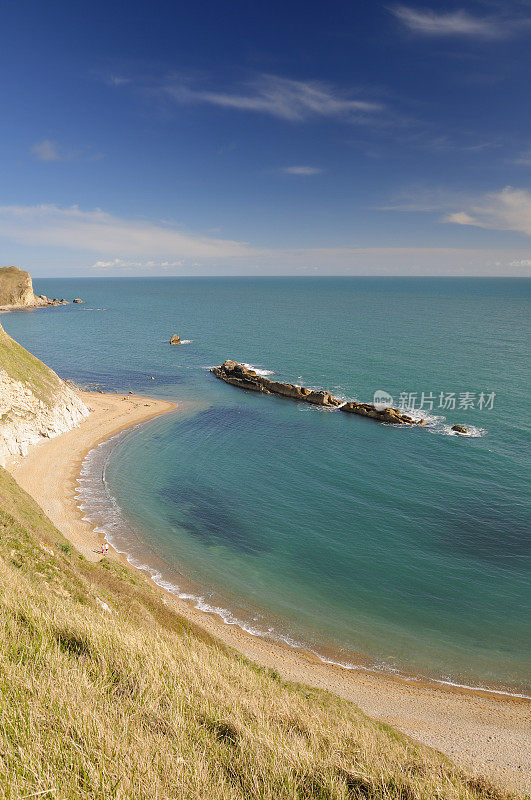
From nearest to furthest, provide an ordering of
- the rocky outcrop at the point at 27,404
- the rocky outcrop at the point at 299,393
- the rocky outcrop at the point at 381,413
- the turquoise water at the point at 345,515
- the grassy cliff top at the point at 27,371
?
the turquoise water at the point at 345,515
the rocky outcrop at the point at 27,404
the grassy cliff top at the point at 27,371
the rocky outcrop at the point at 381,413
the rocky outcrop at the point at 299,393

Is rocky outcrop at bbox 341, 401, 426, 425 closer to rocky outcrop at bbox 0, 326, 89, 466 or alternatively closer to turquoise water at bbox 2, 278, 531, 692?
turquoise water at bbox 2, 278, 531, 692

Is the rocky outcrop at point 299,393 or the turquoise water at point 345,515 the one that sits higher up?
the rocky outcrop at point 299,393

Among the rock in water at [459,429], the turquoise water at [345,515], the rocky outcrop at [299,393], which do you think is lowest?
the turquoise water at [345,515]

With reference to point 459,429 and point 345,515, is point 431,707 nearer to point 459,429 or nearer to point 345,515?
point 345,515

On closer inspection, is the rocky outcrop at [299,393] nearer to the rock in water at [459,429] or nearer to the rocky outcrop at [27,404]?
the rock in water at [459,429]

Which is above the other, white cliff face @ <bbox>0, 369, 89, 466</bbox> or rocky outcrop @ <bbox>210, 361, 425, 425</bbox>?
rocky outcrop @ <bbox>210, 361, 425, 425</bbox>

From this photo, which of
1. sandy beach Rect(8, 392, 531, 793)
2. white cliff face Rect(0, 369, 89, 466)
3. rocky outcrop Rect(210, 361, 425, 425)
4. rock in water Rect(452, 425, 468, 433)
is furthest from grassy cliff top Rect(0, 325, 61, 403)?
rock in water Rect(452, 425, 468, 433)

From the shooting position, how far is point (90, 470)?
4834cm

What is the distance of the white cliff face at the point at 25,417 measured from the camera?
47.2 meters

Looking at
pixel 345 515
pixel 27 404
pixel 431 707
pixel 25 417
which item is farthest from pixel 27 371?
pixel 431 707

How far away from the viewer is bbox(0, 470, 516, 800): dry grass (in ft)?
21.6

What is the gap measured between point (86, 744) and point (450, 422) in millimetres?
62295

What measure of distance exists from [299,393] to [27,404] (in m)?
42.4

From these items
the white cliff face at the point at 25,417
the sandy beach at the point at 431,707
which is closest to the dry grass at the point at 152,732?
the sandy beach at the point at 431,707
